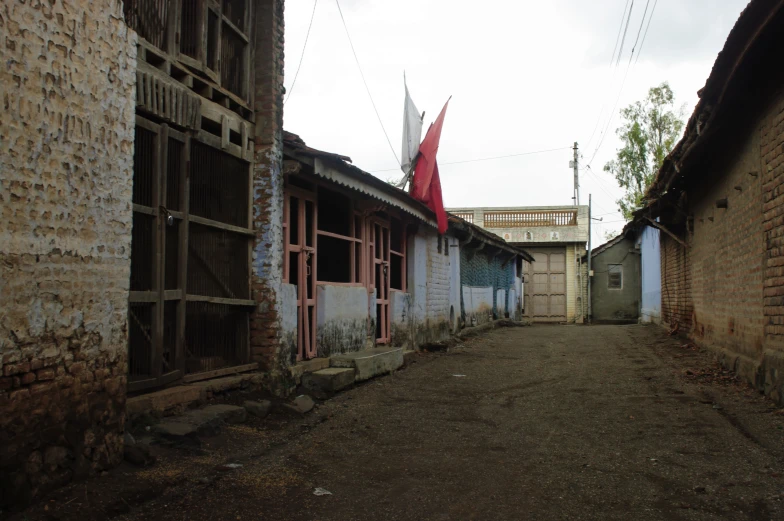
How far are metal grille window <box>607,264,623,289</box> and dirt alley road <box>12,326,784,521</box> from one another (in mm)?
20246

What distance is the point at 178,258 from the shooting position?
5.53 m

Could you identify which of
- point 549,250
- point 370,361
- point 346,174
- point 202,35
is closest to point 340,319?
point 370,361

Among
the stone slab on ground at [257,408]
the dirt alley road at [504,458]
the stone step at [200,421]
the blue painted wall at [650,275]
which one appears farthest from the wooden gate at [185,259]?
the blue painted wall at [650,275]

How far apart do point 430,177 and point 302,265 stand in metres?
5.63

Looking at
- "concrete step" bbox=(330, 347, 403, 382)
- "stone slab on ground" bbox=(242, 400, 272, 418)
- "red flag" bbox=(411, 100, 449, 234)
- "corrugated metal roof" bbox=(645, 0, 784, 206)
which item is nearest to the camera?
"corrugated metal roof" bbox=(645, 0, 784, 206)

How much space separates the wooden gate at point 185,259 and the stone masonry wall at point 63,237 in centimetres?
74

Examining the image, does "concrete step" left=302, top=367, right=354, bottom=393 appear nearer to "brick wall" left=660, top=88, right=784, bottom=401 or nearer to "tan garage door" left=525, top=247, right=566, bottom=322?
"brick wall" left=660, top=88, right=784, bottom=401

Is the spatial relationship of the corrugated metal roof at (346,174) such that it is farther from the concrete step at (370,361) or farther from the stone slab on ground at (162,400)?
the stone slab on ground at (162,400)

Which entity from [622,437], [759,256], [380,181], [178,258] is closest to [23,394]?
[178,258]

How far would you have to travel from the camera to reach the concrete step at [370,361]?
27.0 ft

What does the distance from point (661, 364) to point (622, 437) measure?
539cm

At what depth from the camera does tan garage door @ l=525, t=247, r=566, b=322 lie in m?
29.0

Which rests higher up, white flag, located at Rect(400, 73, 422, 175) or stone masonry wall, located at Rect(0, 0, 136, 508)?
white flag, located at Rect(400, 73, 422, 175)

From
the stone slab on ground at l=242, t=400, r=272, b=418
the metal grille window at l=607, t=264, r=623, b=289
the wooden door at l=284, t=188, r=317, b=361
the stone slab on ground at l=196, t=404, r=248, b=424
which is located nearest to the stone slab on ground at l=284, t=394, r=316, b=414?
the stone slab on ground at l=242, t=400, r=272, b=418
